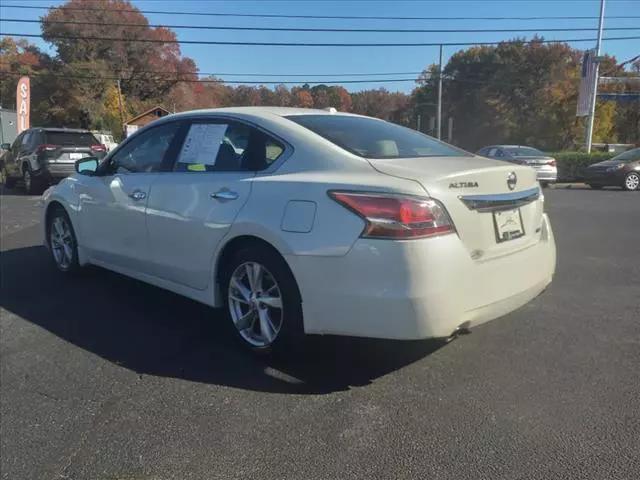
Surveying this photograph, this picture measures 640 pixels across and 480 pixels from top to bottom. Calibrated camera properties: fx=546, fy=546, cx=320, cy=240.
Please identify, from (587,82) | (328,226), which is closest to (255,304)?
(328,226)

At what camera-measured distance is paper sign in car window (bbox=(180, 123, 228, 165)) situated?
3.77 meters

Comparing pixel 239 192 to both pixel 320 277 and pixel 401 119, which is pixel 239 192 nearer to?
pixel 320 277

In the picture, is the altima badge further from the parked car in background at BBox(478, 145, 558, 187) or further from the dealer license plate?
the parked car in background at BBox(478, 145, 558, 187)

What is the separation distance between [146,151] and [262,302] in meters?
1.85

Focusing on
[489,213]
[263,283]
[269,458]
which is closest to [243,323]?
[263,283]

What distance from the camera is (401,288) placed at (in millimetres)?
2723

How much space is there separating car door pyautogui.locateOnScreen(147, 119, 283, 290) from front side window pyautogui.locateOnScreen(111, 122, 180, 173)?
8.8 inches

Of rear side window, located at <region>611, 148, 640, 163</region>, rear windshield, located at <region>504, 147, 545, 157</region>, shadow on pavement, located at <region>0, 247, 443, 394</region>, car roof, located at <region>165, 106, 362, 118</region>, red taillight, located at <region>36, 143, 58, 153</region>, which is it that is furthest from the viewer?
rear windshield, located at <region>504, 147, 545, 157</region>

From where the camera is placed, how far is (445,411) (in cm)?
282

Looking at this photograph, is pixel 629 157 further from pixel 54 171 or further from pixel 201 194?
pixel 201 194

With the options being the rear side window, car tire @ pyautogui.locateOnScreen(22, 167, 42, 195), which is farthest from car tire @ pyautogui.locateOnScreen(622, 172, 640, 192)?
car tire @ pyautogui.locateOnScreen(22, 167, 42, 195)

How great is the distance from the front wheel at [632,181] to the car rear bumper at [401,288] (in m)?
15.7

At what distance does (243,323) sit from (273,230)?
0.75 m

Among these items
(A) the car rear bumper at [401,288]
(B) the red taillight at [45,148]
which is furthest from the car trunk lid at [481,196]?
(B) the red taillight at [45,148]
